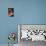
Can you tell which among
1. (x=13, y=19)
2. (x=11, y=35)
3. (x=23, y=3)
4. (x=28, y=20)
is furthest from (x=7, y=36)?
(x=23, y=3)

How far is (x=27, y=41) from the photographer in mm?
3164

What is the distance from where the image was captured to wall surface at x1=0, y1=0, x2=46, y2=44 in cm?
336

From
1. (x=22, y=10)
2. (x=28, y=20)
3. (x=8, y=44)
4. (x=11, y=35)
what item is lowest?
(x=8, y=44)

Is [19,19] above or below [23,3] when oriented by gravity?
below

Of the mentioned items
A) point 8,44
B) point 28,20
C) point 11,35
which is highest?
point 28,20

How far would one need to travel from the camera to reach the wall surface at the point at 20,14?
3357 mm

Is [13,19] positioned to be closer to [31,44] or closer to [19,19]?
[19,19]

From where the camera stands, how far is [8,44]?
324 centimetres

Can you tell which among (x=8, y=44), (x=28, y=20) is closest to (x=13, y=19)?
(x=28, y=20)

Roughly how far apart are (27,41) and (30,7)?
2.87 feet

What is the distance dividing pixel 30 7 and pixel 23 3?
0.21 meters

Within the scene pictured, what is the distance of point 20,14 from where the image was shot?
11.1 feet

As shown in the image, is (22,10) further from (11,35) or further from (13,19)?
(11,35)

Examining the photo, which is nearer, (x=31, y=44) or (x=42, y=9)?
Result: (x=31, y=44)
